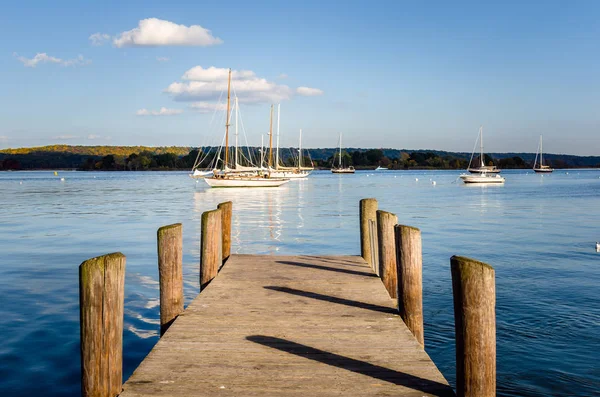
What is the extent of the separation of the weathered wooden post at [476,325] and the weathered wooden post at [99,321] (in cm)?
290

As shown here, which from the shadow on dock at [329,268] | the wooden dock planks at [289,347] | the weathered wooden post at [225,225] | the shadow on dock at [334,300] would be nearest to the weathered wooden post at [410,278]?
the wooden dock planks at [289,347]

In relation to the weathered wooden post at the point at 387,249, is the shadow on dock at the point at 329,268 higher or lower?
lower

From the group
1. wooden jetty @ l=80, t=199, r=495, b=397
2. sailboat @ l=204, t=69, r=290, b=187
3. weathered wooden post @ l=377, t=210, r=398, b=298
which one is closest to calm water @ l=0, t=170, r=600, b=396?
weathered wooden post @ l=377, t=210, r=398, b=298

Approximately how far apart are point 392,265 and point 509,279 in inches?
313

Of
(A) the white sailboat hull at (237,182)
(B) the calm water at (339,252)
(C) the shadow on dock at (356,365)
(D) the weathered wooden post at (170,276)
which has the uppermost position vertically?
(D) the weathered wooden post at (170,276)

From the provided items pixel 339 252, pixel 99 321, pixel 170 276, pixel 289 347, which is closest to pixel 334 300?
pixel 289 347

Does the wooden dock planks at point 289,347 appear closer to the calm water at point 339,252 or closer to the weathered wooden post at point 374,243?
the weathered wooden post at point 374,243

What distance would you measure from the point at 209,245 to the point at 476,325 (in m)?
5.68

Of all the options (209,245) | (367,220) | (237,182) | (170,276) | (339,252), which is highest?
(367,220)

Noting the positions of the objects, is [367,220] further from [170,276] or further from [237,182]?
[237,182]

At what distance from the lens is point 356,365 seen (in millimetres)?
5422

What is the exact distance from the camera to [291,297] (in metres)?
8.27

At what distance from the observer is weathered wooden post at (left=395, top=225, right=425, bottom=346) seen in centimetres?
696

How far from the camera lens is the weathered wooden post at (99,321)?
15.5 ft
